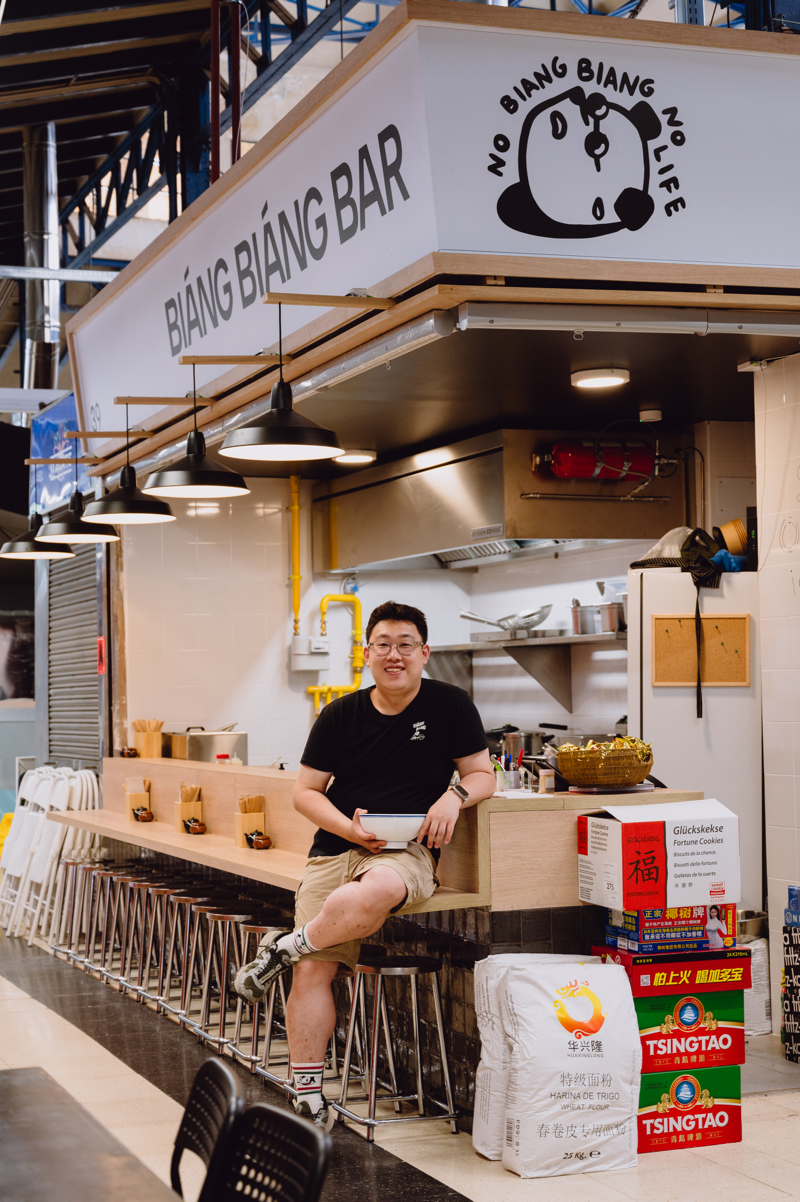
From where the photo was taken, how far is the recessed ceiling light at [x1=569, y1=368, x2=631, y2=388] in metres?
5.48

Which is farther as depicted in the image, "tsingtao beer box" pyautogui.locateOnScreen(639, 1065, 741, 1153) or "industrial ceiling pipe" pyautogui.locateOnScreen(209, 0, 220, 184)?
"industrial ceiling pipe" pyautogui.locateOnScreen(209, 0, 220, 184)

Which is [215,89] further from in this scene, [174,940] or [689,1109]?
[689,1109]

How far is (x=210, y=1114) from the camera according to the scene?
215 cm

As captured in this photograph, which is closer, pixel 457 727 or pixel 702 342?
pixel 457 727

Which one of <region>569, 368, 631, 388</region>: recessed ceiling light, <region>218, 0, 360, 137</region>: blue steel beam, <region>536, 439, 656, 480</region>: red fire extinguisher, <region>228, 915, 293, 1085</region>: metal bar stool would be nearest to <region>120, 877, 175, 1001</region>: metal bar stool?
<region>228, 915, 293, 1085</region>: metal bar stool

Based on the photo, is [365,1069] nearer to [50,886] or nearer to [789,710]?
[789,710]

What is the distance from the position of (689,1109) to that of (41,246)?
989 centimetres

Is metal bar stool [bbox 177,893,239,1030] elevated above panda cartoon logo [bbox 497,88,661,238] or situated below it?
below

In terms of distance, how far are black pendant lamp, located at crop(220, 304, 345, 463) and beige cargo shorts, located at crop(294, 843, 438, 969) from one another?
135 cm

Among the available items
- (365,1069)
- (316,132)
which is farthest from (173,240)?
(365,1069)

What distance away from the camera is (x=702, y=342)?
198 inches

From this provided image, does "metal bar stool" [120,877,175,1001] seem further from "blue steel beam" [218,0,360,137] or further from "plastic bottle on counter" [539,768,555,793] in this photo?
"blue steel beam" [218,0,360,137]

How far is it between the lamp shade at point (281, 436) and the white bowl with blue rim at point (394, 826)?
124 centimetres

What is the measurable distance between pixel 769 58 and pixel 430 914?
3.14 m
